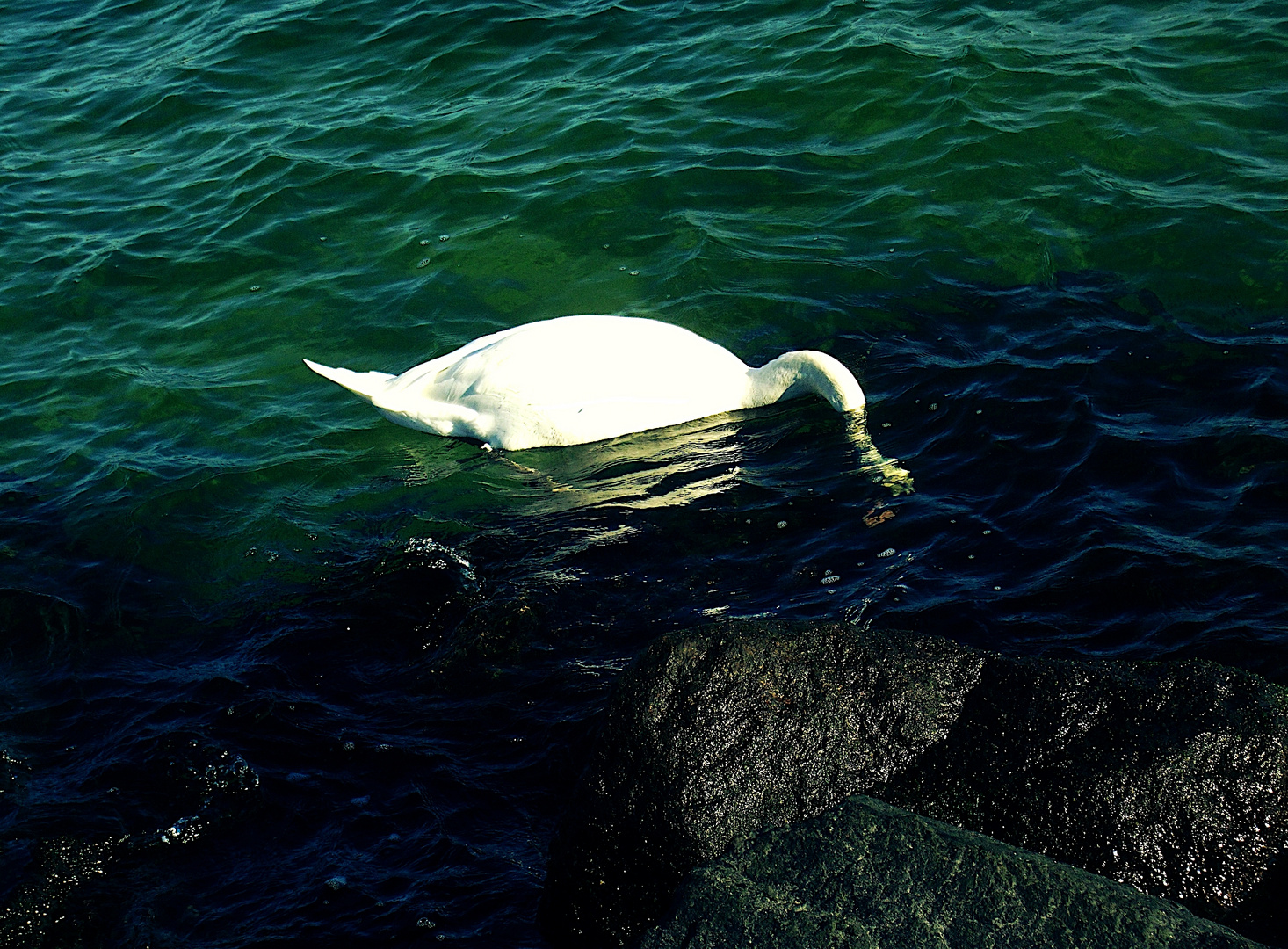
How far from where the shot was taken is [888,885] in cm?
330

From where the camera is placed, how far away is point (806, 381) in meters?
7.09

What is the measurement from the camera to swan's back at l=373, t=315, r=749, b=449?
7.05 metres

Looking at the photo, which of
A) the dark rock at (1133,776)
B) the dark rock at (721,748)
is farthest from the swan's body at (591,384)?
the dark rock at (1133,776)

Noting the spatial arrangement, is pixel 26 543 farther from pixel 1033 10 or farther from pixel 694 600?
pixel 1033 10

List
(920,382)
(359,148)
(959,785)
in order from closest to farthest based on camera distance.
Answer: (959,785)
(920,382)
(359,148)

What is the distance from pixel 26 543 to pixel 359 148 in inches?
201

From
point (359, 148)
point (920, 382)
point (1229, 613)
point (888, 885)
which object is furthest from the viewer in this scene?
point (359, 148)

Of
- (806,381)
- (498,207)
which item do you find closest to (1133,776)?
(806,381)

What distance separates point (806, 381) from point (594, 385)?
1.26 m

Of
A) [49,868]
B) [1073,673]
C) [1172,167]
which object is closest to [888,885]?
[1073,673]

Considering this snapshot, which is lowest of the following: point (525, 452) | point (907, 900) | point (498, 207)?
point (525, 452)

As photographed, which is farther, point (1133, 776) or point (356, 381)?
point (356, 381)

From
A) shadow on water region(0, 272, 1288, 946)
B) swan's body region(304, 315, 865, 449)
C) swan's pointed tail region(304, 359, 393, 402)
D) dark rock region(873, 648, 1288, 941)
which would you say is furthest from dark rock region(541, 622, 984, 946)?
swan's pointed tail region(304, 359, 393, 402)

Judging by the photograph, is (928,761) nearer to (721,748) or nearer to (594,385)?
(721,748)
